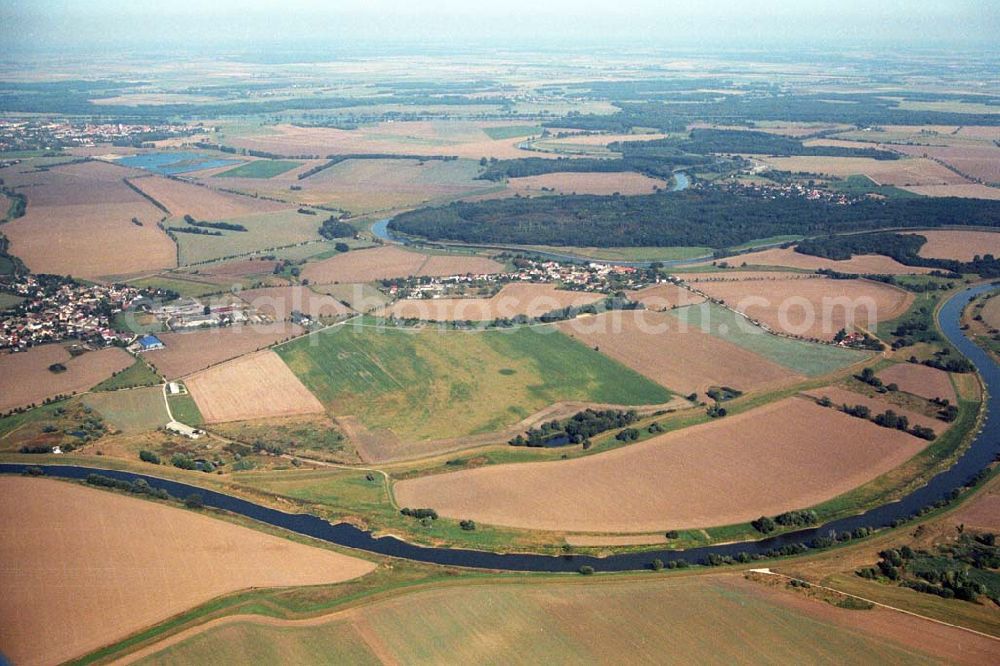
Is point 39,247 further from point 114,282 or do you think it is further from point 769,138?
point 769,138

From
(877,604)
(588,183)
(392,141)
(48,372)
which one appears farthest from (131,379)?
(392,141)

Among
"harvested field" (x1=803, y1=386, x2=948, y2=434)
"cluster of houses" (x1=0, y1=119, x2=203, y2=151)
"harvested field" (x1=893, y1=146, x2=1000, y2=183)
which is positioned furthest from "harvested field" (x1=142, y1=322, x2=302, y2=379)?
"harvested field" (x1=893, y1=146, x2=1000, y2=183)

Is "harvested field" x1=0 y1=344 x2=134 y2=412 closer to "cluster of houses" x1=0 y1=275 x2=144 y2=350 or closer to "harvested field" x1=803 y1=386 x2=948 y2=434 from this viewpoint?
"cluster of houses" x1=0 y1=275 x2=144 y2=350

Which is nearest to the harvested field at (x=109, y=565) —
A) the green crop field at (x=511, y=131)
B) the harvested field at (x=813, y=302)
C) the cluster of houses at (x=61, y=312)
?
the cluster of houses at (x=61, y=312)

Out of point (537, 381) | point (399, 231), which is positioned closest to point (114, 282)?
point (399, 231)

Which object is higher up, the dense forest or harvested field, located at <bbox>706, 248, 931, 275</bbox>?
the dense forest

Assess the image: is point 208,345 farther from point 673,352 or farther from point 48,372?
point 673,352
